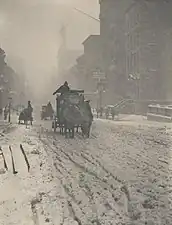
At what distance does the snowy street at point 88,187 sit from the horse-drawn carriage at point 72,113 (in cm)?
534

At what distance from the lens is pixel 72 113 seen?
72.0ft

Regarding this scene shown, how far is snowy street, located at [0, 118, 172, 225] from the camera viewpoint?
7.35 metres

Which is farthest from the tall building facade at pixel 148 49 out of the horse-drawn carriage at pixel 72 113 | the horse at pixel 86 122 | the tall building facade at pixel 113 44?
the horse at pixel 86 122

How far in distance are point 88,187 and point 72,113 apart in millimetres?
12557

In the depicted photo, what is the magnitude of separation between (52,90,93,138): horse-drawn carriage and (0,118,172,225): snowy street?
534 cm

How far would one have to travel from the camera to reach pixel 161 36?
5191 centimetres

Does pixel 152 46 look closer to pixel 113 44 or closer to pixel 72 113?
pixel 113 44

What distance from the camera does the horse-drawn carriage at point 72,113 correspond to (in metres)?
21.8

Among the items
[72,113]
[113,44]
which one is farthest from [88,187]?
[113,44]

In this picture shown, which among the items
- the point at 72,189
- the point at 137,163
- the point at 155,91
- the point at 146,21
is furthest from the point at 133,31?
the point at 72,189

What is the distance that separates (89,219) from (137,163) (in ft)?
18.6

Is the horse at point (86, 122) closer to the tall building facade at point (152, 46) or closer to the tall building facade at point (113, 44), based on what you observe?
the tall building facade at point (152, 46)

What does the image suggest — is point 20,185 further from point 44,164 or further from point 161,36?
point 161,36

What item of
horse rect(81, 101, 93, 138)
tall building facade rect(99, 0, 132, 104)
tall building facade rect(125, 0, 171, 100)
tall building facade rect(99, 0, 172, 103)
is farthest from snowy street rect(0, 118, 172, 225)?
tall building facade rect(99, 0, 132, 104)
